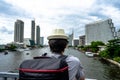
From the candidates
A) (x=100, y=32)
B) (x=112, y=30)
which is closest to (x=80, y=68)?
(x=112, y=30)

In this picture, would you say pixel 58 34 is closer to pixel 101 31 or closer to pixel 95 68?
pixel 95 68

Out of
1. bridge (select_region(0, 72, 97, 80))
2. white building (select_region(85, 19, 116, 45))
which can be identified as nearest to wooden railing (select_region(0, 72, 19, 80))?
bridge (select_region(0, 72, 97, 80))

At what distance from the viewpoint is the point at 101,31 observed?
15462 cm

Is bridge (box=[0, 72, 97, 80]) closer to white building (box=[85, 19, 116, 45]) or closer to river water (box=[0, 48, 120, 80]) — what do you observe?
river water (box=[0, 48, 120, 80])

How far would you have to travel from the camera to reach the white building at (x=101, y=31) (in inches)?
5580

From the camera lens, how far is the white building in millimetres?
141725

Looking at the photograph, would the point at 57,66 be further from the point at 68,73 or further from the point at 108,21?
the point at 108,21

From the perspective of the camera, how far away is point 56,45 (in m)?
2.50

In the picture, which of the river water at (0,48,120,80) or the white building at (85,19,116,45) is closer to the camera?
the river water at (0,48,120,80)

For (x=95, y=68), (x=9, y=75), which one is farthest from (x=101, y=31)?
(x=9, y=75)

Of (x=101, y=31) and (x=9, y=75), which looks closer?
(x=9, y=75)

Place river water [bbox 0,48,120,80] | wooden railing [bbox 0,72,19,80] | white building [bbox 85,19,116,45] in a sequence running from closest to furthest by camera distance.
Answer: wooden railing [bbox 0,72,19,80] → river water [bbox 0,48,120,80] → white building [bbox 85,19,116,45]

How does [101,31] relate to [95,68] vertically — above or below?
above

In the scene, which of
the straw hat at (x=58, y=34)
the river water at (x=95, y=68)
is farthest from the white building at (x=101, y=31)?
the straw hat at (x=58, y=34)
